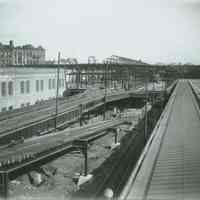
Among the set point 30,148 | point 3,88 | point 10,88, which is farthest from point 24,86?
point 30,148

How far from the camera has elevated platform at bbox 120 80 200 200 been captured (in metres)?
8.79

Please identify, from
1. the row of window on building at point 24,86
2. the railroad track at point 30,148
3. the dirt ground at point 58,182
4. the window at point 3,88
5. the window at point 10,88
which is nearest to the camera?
the dirt ground at point 58,182

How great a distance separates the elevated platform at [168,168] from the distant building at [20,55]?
70.0 metres

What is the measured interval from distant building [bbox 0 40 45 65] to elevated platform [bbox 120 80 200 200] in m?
70.0

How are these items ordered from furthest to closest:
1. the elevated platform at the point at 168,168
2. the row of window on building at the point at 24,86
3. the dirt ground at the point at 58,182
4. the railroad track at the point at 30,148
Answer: the row of window on building at the point at 24,86 < the railroad track at the point at 30,148 < the dirt ground at the point at 58,182 < the elevated platform at the point at 168,168

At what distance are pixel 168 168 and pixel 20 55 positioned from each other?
313 feet

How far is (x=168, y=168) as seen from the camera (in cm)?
1118

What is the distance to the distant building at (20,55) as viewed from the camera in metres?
89.2

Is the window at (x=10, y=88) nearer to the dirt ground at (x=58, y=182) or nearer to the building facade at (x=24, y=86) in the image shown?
the building facade at (x=24, y=86)

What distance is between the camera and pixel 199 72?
317 feet

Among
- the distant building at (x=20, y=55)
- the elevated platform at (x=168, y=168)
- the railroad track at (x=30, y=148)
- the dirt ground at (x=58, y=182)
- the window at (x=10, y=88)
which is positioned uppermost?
the distant building at (x=20, y=55)

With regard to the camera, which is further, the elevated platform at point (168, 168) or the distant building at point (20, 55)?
the distant building at point (20, 55)

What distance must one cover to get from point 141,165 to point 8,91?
26.2m

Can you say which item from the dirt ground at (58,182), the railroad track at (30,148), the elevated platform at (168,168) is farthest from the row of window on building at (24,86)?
the elevated platform at (168,168)
